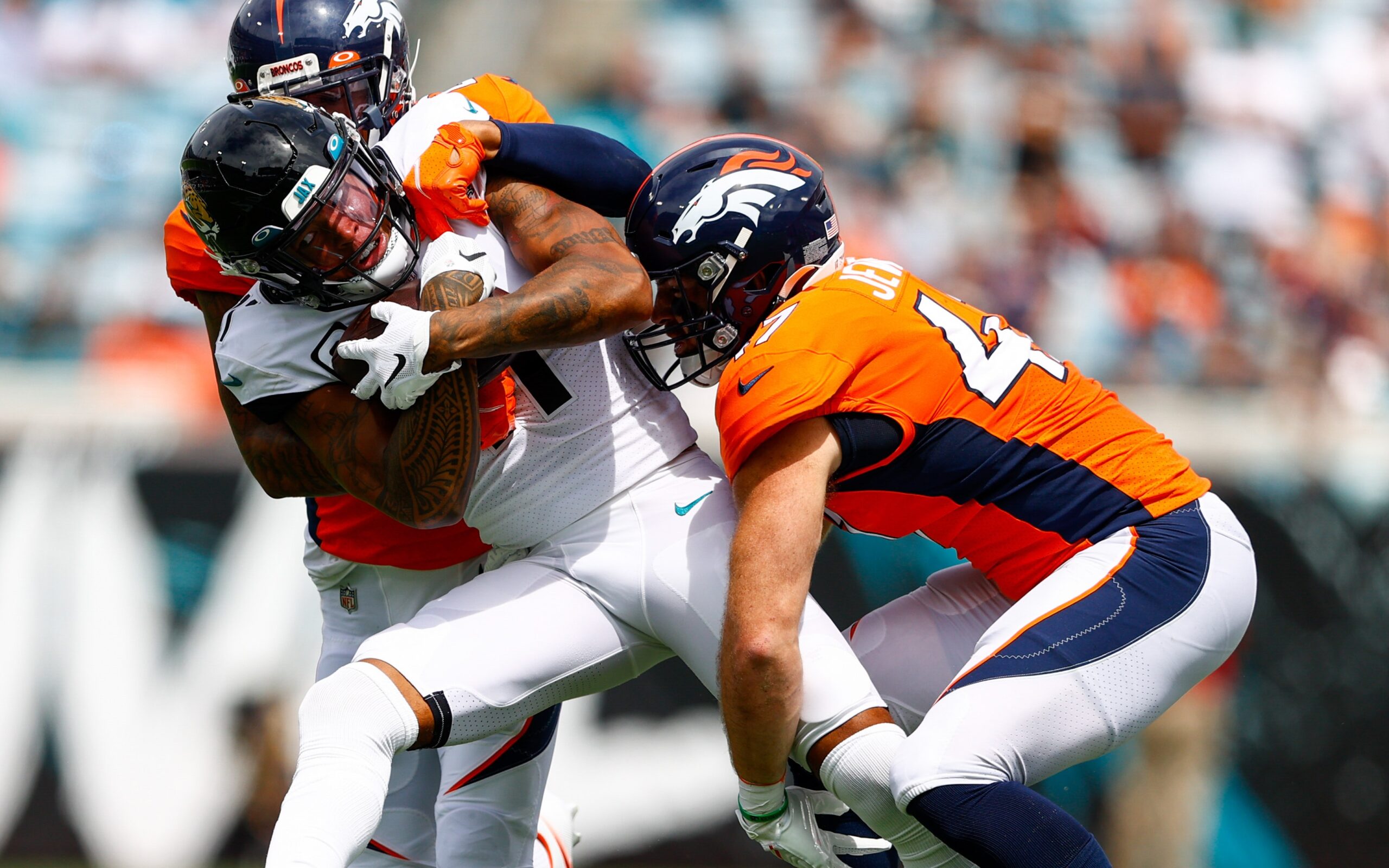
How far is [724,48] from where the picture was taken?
8.53 meters

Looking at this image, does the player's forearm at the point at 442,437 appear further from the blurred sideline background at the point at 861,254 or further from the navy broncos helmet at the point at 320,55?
the blurred sideline background at the point at 861,254

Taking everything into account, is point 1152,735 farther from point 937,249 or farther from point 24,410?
point 24,410

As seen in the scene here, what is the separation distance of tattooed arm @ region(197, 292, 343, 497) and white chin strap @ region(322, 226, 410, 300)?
36 centimetres

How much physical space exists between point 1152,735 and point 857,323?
3.12m

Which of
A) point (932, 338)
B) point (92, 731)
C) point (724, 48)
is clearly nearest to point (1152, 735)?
point (932, 338)

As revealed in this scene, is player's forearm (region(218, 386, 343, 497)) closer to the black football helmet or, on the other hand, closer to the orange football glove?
the black football helmet

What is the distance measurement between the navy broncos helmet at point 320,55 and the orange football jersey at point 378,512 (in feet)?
0.70

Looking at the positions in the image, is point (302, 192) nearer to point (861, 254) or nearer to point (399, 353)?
point (399, 353)

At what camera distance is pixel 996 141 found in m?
7.98

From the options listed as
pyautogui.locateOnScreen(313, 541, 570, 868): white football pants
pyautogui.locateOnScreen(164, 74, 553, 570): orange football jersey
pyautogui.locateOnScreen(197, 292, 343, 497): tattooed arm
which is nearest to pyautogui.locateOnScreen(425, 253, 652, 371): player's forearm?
pyautogui.locateOnScreen(197, 292, 343, 497): tattooed arm

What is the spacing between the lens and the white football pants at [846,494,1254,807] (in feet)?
8.46

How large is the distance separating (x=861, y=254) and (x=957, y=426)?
481 cm

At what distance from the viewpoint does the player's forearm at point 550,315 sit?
8.68ft

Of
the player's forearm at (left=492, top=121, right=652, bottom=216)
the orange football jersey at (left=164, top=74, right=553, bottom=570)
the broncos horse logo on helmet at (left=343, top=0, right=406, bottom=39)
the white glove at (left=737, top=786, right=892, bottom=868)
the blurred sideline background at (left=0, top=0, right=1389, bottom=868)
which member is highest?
the broncos horse logo on helmet at (left=343, top=0, right=406, bottom=39)
